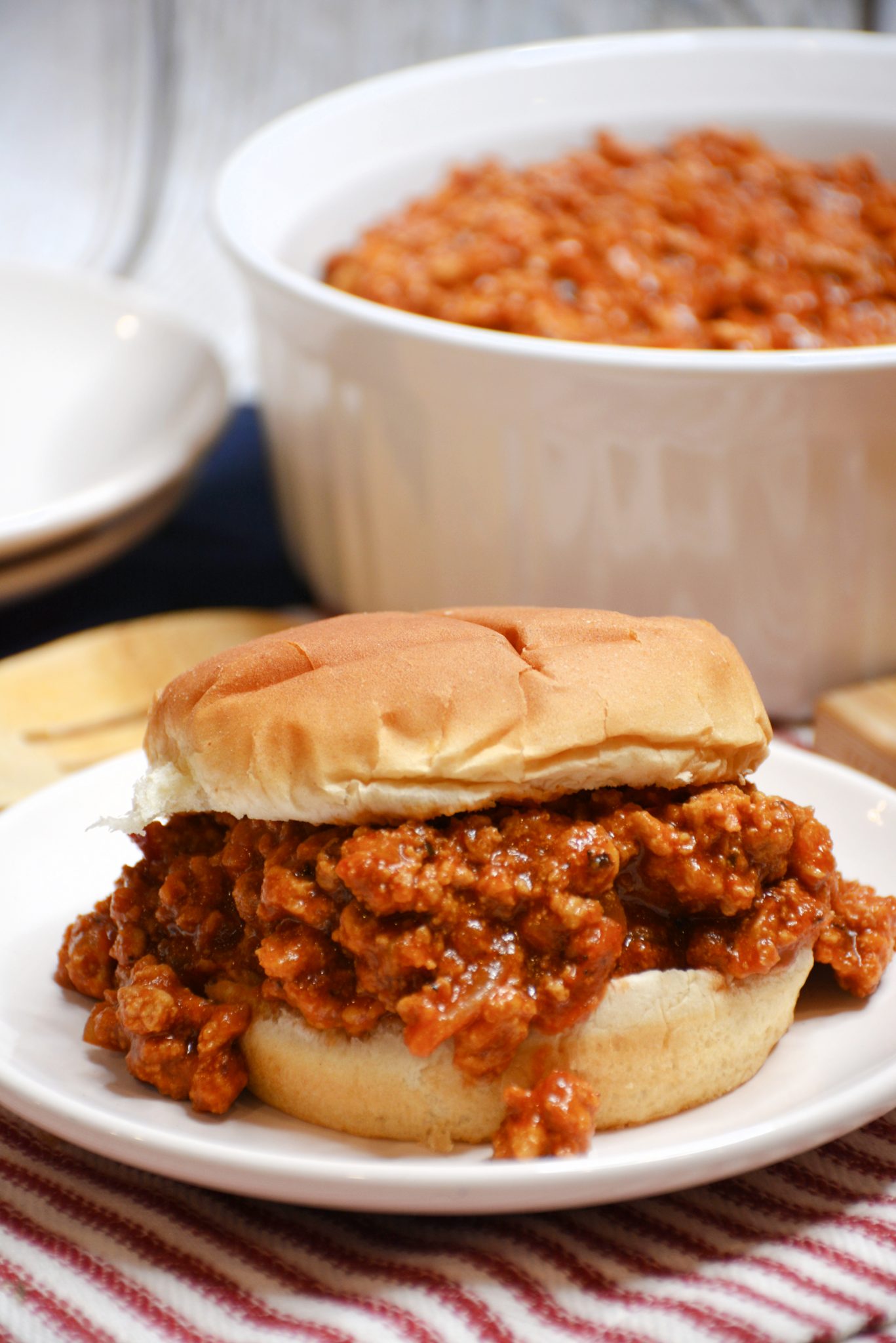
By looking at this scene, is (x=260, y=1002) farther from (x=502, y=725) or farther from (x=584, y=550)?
(x=584, y=550)

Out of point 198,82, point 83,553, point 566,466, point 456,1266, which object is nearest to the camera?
point 456,1266

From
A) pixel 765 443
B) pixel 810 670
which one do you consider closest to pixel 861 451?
pixel 765 443

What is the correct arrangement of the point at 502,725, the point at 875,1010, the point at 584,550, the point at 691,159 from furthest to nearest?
the point at 691,159, the point at 584,550, the point at 875,1010, the point at 502,725

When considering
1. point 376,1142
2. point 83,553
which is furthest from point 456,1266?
point 83,553

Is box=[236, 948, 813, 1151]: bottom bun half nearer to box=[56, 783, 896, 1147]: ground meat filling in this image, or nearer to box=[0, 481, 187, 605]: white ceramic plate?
box=[56, 783, 896, 1147]: ground meat filling

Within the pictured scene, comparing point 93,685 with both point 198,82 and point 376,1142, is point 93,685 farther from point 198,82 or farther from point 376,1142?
point 198,82

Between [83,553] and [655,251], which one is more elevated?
[655,251]

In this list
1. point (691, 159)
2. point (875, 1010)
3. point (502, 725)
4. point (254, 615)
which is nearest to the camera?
point (502, 725)
